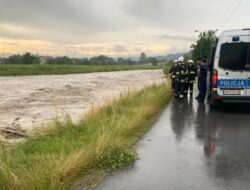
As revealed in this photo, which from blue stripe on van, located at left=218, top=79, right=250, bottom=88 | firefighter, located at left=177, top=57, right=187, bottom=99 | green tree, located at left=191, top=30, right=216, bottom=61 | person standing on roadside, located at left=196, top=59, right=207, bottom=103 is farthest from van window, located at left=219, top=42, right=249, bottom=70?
green tree, located at left=191, top=30, right=216, bottom=61

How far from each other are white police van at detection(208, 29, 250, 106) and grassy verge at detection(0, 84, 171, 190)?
9.74ft

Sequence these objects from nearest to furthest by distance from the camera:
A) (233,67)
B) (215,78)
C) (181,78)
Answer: (233,67) < (215,78) < (181,78)

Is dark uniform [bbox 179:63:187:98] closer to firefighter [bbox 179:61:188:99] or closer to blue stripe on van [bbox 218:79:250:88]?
firefighter [bbox 179:61:188:99]

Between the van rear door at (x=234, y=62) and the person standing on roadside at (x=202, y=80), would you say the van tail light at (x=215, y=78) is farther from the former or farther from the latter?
the person standing on roadside at (x=202, y=80)

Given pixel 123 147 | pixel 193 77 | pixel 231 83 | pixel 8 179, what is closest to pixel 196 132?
A: pixel 123 147

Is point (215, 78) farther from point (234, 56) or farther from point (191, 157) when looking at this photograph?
point (191, 157)

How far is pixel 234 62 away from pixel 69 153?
299 inches

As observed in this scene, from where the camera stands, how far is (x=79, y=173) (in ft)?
20.4

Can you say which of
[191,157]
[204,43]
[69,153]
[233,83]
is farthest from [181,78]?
[204,43]

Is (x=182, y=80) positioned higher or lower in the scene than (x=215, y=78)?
lower

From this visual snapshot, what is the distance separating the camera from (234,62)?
43.5ft

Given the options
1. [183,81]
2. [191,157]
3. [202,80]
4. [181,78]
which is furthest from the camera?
[183,81]

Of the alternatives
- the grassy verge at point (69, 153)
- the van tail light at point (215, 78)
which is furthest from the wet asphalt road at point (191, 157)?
the van tail light at point (215, 78)

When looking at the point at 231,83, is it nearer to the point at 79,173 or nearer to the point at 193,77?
the point at 193,77
